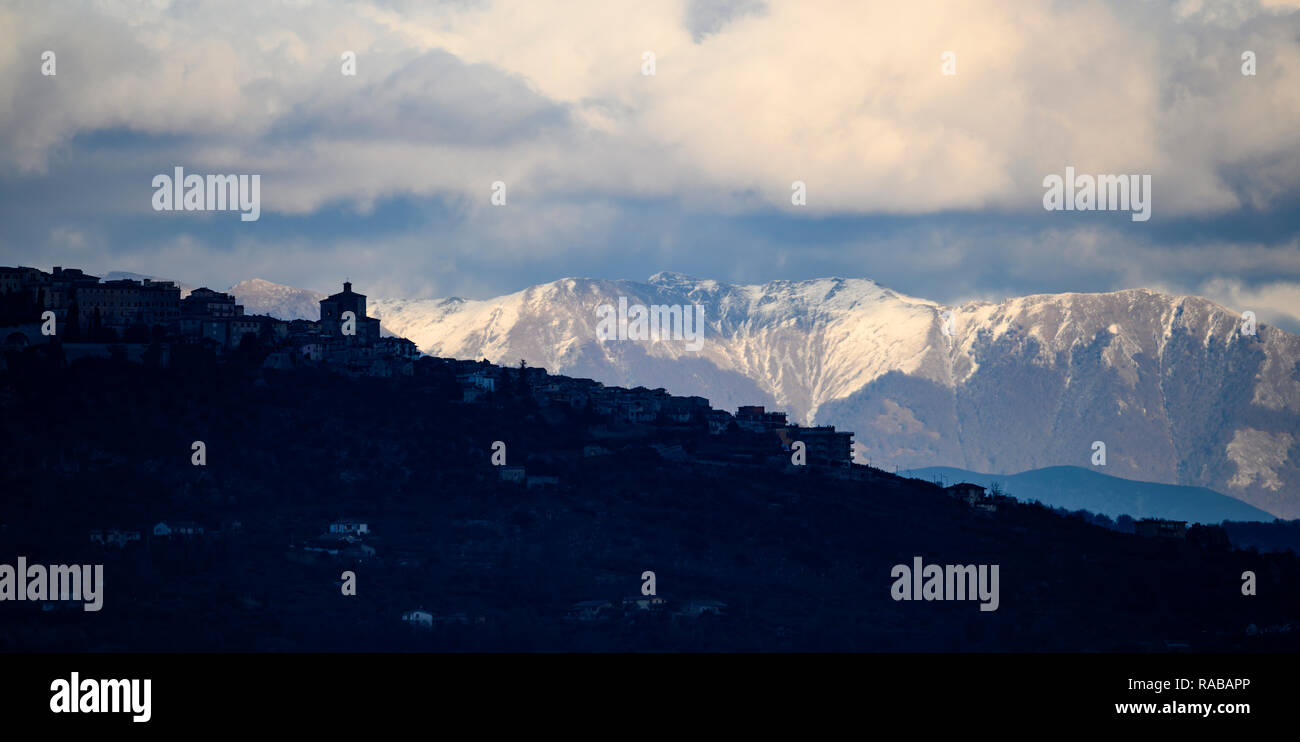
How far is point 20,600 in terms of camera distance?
19962 centimetres
